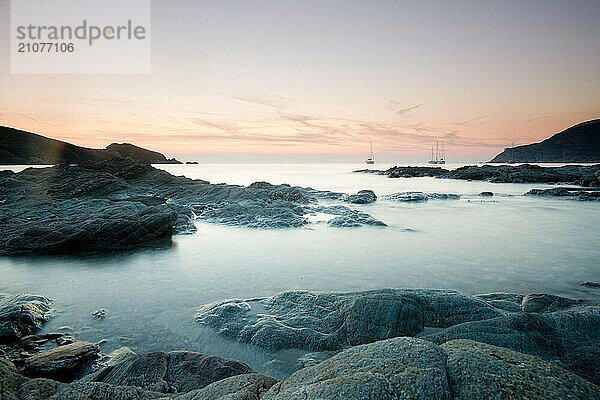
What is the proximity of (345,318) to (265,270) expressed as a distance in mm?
5522

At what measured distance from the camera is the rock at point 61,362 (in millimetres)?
5098

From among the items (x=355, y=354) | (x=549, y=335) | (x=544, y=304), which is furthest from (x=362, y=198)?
(x=355, y=354)

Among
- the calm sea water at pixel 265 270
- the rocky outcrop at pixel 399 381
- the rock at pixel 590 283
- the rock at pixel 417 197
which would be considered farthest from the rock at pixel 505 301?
the rock at pixel 417 197

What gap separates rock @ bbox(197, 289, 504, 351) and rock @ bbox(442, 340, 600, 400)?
3.05 meters

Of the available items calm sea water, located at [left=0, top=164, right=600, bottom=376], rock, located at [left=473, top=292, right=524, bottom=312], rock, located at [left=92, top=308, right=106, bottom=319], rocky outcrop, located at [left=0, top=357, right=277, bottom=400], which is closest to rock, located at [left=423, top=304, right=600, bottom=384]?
rock, located at [left=473, top=292, right=524, bottom=312]

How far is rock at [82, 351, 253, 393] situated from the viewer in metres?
4.73

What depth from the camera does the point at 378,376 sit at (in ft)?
9.99

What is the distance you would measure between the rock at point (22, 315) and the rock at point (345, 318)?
11.8 ft

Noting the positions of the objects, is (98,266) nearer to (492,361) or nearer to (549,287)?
(492,361)

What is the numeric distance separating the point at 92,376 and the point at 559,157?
232m

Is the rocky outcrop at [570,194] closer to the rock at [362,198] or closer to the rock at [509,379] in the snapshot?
the rock at [362,198]

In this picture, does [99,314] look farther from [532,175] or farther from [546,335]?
[532,175]

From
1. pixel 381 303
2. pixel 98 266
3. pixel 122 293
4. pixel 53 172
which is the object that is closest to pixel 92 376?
pixel 122 293

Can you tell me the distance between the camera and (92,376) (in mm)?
5004
